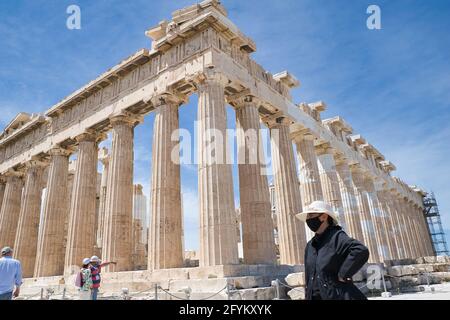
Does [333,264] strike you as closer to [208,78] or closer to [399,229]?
[208,78]

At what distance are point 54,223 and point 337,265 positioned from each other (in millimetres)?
21800

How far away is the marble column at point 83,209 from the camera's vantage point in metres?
18.9

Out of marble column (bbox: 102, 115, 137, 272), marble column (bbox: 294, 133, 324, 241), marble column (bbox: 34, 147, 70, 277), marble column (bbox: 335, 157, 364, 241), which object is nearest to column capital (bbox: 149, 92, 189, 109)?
marble column (bbox: 102, 115, 137, 272)

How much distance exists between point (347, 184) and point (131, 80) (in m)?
18.0

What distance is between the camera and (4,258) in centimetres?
727

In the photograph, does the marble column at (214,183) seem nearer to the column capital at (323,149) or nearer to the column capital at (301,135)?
the column capital at (301,135)

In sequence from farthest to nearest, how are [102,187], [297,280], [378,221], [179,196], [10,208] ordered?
1. [378,221]
2. [102,187]
3. [10,208]
4. [179,196]
5. [297,280]

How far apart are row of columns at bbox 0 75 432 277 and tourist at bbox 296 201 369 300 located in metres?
9.10

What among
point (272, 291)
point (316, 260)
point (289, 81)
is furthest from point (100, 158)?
point (316, 260)

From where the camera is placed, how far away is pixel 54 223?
70.4ft

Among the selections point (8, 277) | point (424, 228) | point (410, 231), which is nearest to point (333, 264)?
point (8, 277)

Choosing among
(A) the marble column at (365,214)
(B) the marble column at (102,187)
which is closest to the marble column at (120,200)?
(B) the marble column at (102,187)

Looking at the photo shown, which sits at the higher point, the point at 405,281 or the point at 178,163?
the point at 178,163
